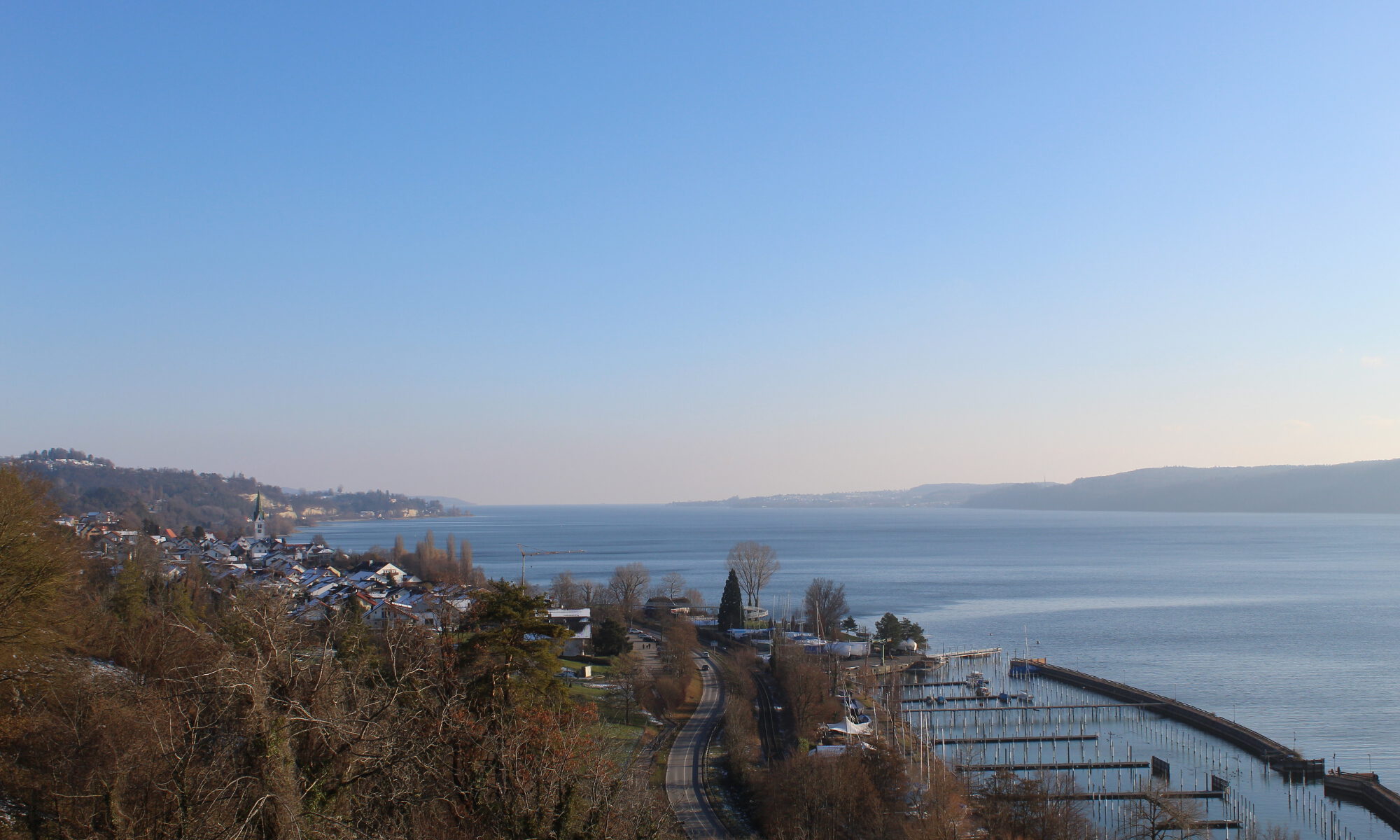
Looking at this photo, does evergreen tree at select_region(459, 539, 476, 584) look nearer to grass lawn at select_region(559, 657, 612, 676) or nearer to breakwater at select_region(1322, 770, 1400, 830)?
grass lawn at select_region(559, 657, 612, 676)

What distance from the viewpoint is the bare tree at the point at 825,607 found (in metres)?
38.6

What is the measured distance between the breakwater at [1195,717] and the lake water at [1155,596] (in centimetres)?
103

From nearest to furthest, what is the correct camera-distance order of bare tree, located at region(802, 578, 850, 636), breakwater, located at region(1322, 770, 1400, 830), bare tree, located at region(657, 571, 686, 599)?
breakwater, located at region(1322, 770, 1400, 830), bare tree, located at region(802, 578, 850, 636), bare tree, located at region(657, 571, 686, 599)

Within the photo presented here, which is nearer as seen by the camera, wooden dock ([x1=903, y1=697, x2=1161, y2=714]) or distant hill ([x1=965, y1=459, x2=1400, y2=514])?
wooden dock ([x1=903, y1=697, x2=1161, y2=714])

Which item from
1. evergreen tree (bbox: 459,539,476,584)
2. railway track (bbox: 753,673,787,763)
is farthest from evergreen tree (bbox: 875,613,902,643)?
evergreen tree (bbox: 459,539,476,584)

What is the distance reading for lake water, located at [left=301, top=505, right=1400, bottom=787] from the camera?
93.2ft

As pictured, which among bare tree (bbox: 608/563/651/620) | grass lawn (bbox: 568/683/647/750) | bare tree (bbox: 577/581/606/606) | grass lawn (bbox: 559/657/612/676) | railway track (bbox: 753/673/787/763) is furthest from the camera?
bare tree (bbox: 608/563/651/620)

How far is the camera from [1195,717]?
83.1 feet

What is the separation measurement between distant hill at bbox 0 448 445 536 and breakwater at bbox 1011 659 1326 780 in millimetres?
72007

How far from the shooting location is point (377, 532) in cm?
12938

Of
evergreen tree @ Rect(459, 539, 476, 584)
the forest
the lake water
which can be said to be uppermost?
the forest

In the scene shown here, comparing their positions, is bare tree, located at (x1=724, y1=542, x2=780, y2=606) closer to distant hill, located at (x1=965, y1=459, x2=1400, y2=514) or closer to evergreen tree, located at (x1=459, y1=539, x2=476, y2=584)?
evergreen tree, located at (x1=459, y1=539, x2=476, y2=584)

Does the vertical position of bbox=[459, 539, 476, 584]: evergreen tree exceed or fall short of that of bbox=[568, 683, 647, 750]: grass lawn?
it exceeds it

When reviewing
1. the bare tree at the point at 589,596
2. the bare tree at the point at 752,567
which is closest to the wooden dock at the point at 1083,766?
the bare tree at the point at 589,596
